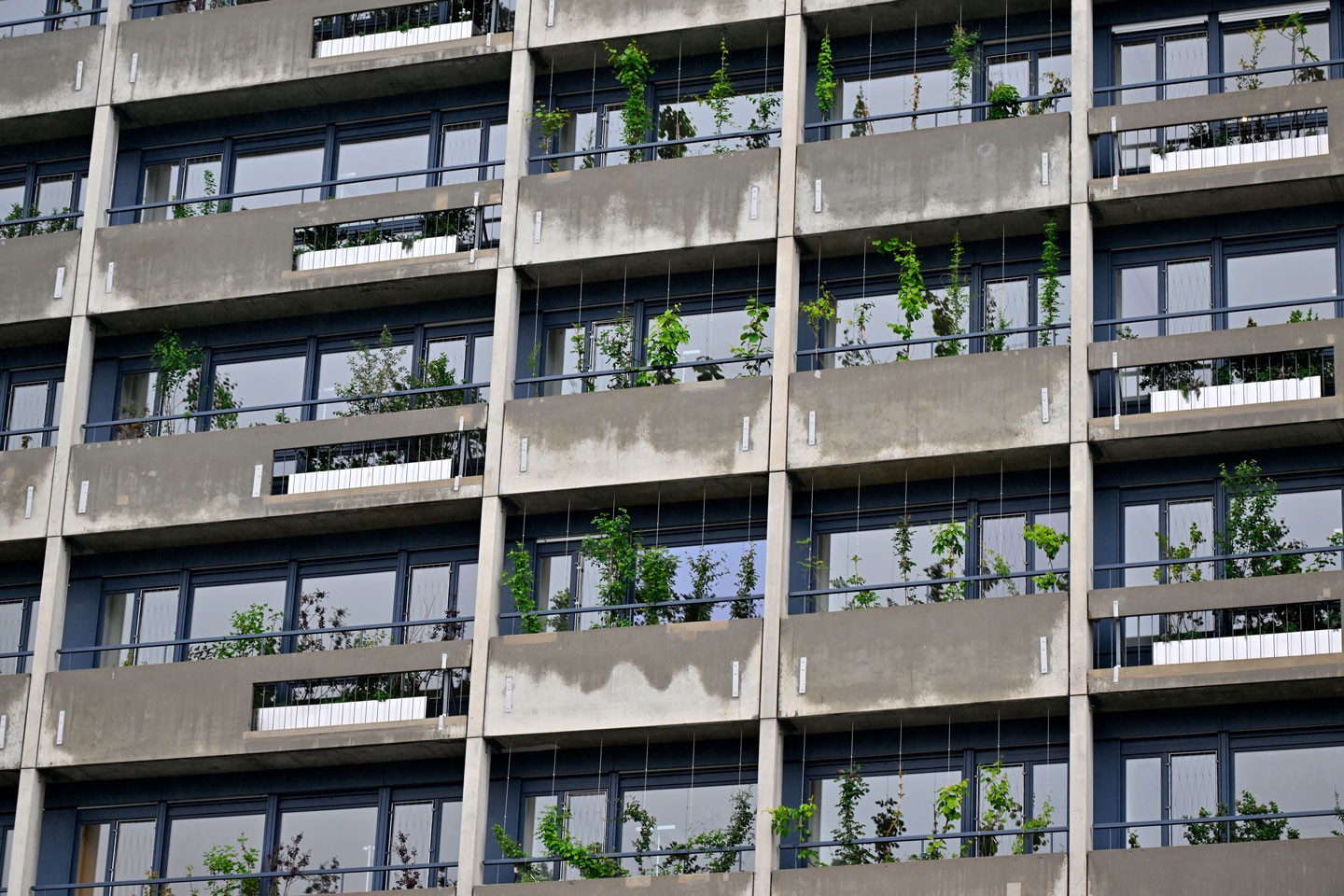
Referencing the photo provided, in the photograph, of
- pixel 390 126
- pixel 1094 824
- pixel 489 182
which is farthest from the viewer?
pixel 390 126

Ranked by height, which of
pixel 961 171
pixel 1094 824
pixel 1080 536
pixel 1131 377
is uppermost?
pixel 961 171

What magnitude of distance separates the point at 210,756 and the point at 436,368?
742cm

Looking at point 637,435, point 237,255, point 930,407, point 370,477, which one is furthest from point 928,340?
point 237,255

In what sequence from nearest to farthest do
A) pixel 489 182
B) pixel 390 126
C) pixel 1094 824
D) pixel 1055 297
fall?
pixel 1094 824
pixel 1055 297
pixel 489 182
pixel 390 126

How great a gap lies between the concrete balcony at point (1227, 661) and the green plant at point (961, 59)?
930 centimetres

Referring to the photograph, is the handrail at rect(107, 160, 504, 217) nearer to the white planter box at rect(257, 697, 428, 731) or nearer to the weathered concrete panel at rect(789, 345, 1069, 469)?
the weathered concrete panel at rect(789, 345, 1069, 469)

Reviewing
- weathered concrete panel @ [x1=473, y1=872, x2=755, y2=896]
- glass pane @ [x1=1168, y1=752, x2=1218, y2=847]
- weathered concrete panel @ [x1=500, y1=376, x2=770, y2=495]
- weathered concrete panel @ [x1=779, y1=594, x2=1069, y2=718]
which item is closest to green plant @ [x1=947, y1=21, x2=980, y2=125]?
weathered concrete panel @ [x1=500, y1=376, x2=770, y2=495]

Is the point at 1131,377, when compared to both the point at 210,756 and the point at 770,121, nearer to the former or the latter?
the point at 770,121

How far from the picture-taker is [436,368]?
4534 cm

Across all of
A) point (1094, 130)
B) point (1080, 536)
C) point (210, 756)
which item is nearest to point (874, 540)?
point (1080, 536)

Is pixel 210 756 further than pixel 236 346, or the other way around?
pixel 236 346

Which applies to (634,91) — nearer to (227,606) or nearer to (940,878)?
(227,606)

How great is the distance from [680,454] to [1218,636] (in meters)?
8.74

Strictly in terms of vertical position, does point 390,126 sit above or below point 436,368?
above
